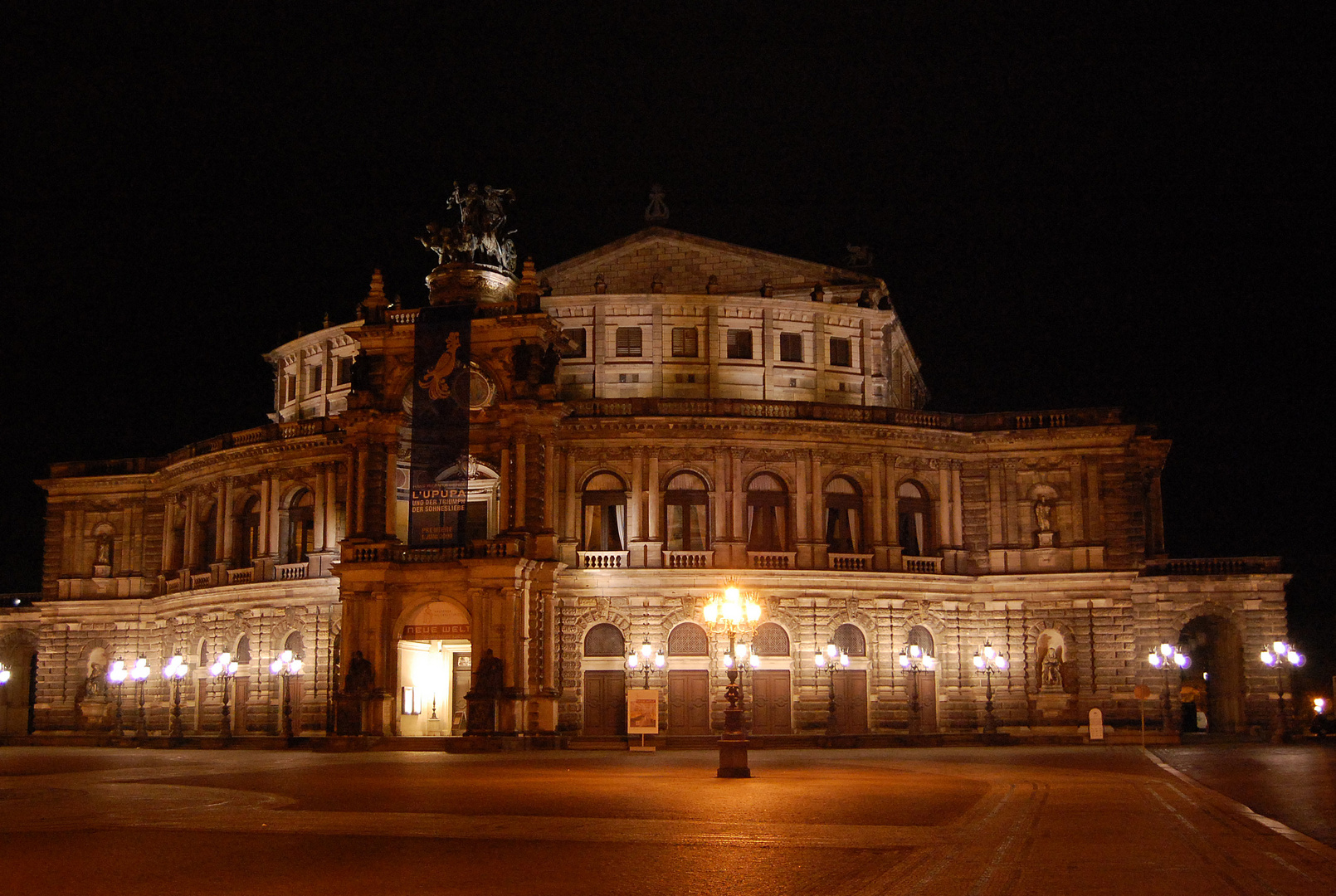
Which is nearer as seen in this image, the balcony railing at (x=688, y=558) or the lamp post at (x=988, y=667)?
the balcony railing at (x=688, y=558)

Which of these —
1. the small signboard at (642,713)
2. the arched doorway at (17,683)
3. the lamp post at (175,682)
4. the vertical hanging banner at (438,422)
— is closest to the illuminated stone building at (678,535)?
the vertical hanging banner at (438,422)

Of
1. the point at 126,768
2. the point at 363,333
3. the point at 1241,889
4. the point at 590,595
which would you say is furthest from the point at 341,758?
the point at 1241,889

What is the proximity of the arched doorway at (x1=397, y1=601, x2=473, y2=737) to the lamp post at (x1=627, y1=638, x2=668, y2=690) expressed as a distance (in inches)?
249

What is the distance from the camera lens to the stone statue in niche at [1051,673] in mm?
58500

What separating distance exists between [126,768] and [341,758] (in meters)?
7.23

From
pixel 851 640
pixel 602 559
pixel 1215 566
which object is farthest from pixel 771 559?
pixel 1215 566

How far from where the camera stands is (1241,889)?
1448 centimetres

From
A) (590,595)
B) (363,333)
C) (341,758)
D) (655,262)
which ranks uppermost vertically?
(655,262)

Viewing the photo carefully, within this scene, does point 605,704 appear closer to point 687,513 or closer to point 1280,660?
point 687,513

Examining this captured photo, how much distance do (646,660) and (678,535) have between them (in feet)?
18.1

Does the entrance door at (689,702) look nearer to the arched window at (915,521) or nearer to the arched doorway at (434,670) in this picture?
the arched doorway at (434,670)

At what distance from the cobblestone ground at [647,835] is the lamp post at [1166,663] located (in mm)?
24790

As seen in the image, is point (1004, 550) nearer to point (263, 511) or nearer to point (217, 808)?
point (263, 511)

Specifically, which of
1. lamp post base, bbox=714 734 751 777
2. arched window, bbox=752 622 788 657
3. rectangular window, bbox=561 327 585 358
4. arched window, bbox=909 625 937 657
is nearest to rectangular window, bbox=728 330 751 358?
rectangular window, bbox=561 327 585 358
